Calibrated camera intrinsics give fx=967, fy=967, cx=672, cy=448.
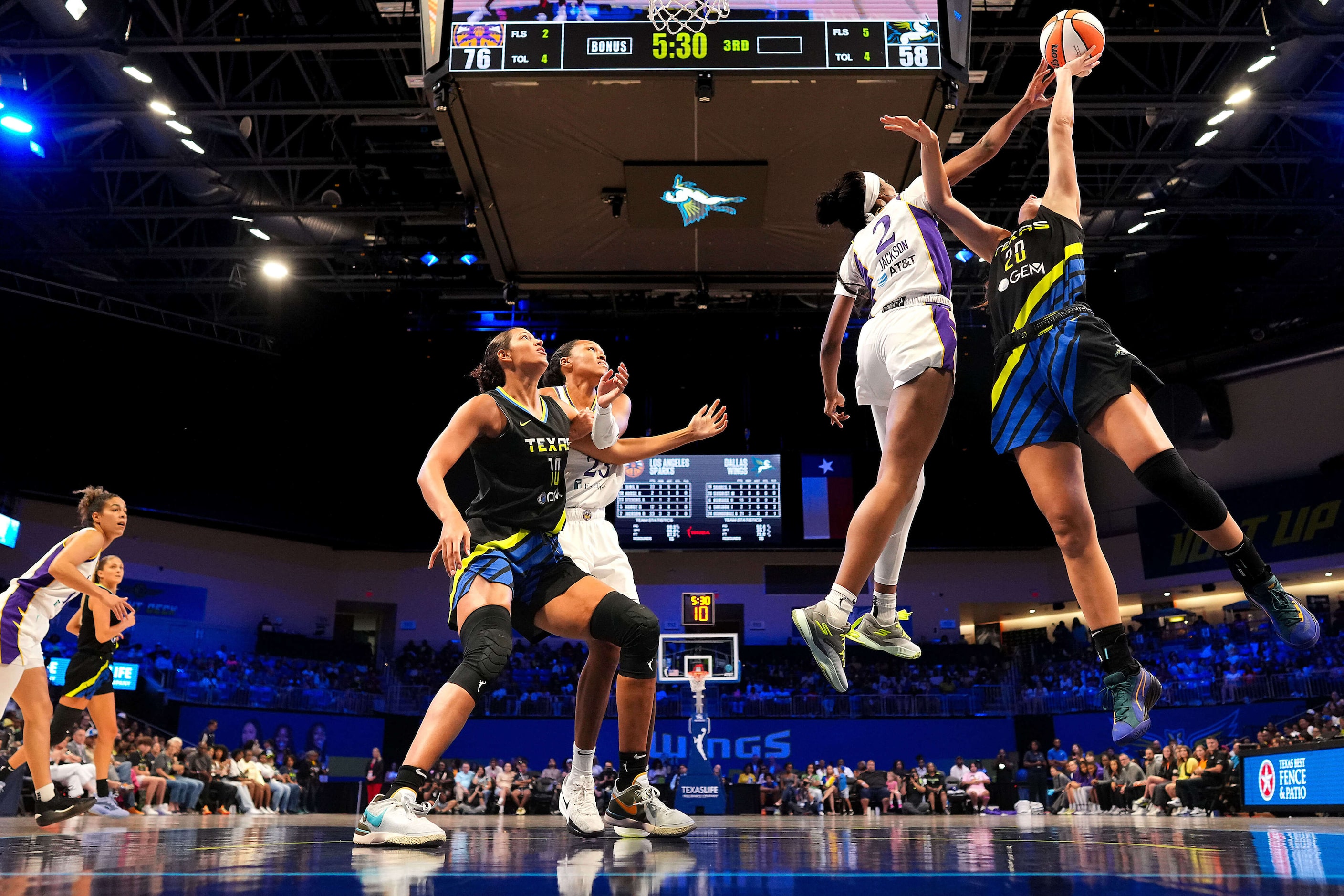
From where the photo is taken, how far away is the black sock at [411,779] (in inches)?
126

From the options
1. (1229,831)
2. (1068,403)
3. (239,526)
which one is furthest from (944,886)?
(239,526)

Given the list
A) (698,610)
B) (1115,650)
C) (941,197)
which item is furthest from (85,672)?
(698,610)

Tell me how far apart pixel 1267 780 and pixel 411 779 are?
920cm

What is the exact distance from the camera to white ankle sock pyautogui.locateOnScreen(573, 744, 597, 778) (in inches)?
161

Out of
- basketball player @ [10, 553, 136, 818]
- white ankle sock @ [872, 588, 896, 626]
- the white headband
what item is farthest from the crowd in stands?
the white headband

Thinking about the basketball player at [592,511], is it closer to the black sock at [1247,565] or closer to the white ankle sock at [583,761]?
the white ankle sock at [583,761]

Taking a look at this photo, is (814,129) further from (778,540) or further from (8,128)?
(778,540)

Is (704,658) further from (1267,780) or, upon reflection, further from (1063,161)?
(1063,161)

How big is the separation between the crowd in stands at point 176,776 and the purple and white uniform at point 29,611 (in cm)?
469

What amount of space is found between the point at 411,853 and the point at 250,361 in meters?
21.2

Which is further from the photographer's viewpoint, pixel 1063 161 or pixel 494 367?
pixel 494 367

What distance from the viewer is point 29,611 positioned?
18.9 feet

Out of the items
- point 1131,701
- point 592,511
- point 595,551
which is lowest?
point 1131,701

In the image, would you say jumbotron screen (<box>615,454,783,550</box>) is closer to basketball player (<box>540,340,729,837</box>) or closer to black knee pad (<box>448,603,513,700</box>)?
basketball player (<box>540,340,729,837</box>)
